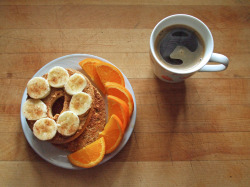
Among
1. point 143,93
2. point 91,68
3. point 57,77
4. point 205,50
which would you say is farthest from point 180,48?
point 57,77

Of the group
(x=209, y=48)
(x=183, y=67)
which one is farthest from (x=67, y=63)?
(x=209, y=48)

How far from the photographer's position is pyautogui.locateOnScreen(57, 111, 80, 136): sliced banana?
1105 millimetres

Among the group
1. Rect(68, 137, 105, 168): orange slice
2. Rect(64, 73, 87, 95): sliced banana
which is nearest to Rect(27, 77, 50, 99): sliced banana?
Rect(64, 73, 87, 95): sliced banana

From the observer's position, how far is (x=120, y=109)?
3.78 ft

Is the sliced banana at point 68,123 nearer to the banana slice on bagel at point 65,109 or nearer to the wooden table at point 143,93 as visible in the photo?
the banana slice on bagel at point 65,109

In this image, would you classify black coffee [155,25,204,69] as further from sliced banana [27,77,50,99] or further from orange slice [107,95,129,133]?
sliced banana [27,77,50,99]

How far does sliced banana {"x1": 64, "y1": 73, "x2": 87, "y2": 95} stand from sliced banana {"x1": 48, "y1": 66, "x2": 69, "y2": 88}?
27 millimetres

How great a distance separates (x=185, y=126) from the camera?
4.37 feet

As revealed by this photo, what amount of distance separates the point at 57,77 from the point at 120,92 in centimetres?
33

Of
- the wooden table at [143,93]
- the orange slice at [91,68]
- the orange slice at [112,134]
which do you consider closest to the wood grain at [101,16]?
the wooden table at [143,93]

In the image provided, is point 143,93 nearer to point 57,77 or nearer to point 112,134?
point 112,134

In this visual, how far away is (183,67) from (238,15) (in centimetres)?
66

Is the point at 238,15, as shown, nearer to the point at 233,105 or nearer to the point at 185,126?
the point at 233,105

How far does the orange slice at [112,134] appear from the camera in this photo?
3.78 ft
